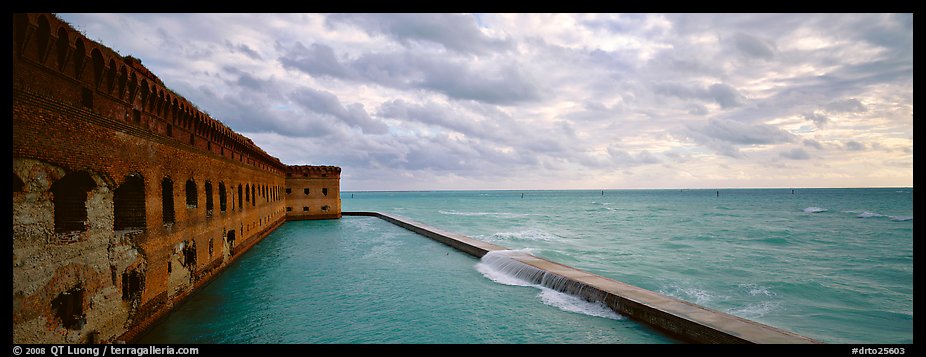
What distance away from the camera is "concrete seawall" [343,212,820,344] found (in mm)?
8109

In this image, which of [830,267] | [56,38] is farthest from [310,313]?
[830,267]

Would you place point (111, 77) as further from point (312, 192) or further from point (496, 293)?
point (312, 192)

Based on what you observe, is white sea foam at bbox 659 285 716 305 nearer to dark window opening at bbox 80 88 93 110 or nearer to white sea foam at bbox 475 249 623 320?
white sea foam at bbox 475 249 623 320

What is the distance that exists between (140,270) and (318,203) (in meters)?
32.8

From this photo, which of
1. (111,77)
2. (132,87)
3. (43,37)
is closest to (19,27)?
(43,37)

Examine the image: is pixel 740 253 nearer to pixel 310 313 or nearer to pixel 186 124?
pixel 310 313

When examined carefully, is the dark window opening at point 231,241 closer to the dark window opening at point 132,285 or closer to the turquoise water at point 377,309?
the turquoise water at point 377,309

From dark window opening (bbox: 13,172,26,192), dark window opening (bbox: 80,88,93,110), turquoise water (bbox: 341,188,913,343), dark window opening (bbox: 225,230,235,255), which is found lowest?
turquoise water (bbox: 341,188,913,343)

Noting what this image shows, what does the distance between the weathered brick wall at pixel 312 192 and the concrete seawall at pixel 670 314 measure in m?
29.8

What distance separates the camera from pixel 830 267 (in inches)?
854

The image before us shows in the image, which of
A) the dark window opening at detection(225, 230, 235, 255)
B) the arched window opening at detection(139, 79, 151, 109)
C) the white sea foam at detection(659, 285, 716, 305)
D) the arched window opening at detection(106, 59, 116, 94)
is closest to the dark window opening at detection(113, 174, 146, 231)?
the arched window opening at detection(139, 79, 151, 109)

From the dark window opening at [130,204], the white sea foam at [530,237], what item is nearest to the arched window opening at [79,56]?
the dark window opening at [130,204]

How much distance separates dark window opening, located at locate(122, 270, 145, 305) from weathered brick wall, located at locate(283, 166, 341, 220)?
102 ft

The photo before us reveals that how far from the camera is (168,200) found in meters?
11.0
